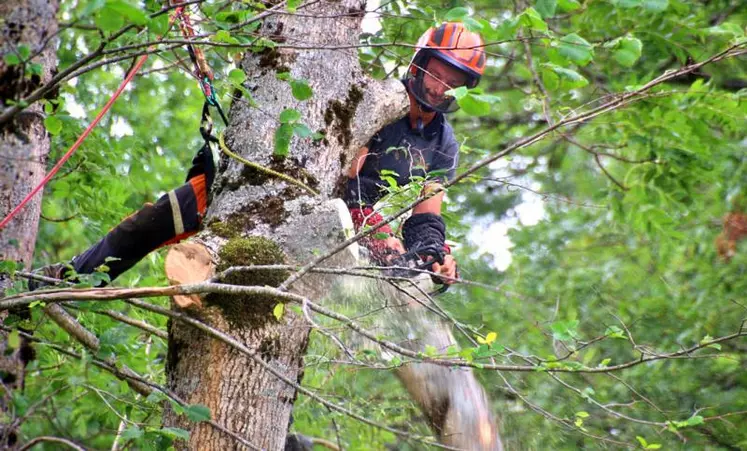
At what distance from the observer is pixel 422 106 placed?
14.0 ft

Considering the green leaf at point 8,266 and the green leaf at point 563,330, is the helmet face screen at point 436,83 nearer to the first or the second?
the green leaf at point 563,330

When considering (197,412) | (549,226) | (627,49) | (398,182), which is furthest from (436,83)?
(549,226)

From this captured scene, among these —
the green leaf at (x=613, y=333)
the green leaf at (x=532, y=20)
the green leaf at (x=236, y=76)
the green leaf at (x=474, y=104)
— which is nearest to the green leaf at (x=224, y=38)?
the green leaf at (x=236, y=76)

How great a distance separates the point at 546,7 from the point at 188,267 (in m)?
1.37

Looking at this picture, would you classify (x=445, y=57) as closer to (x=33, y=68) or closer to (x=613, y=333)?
(x=613, y=333)

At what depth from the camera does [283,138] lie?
277cm

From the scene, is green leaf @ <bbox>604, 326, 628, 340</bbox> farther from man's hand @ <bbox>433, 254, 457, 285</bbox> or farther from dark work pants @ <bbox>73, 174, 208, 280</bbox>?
dark work pants @ <bbox>73, 174, 208, 280</bbox>

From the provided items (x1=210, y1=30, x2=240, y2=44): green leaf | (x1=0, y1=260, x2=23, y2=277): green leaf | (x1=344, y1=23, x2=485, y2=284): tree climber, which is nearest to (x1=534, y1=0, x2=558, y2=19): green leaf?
(x1=210, y1=30, x2=240, y2=44): green leaf

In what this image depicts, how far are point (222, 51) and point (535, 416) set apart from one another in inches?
77.8

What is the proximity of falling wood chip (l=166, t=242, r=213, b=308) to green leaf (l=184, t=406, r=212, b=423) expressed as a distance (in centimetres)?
35

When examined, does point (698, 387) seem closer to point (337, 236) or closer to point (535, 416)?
point (535, 416)

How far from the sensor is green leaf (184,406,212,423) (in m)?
2.42

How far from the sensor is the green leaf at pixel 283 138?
2754 millimetres

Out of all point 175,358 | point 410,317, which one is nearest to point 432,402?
point 410,317
